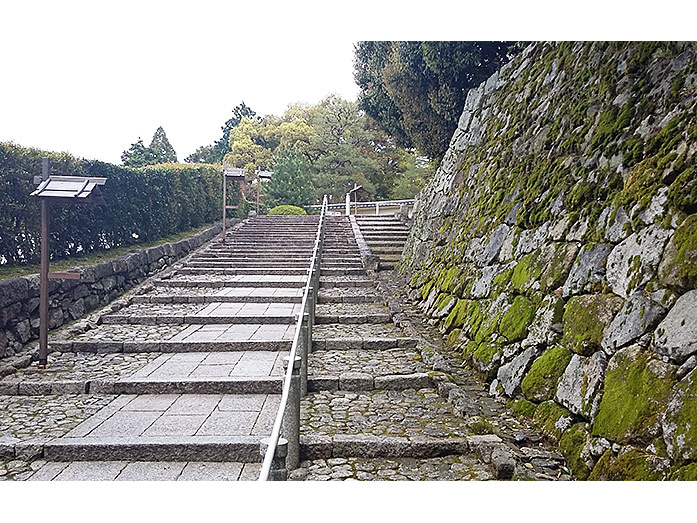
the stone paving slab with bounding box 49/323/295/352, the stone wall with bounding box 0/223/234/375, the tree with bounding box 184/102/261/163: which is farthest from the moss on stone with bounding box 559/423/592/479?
the tree with bounding box 184/102/261/163

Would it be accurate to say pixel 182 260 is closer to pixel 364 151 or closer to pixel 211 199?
pixel 211 199

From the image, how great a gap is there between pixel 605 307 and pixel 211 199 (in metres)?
Result: 10.7

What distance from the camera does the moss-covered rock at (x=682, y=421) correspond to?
1.85 meters

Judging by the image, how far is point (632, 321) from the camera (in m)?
2.38

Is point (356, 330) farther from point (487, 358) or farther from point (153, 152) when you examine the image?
point (153, 152)

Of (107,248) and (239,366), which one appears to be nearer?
(239,366)

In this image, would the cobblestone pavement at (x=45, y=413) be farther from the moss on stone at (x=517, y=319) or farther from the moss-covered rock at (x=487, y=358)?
the moss on stone at (x=517, y=319)

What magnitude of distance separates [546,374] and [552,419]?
0.94 feet

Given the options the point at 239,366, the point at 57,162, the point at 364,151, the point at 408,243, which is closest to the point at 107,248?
the point at 57,162

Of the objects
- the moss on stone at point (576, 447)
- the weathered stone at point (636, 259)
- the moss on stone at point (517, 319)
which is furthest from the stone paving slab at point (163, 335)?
the weathered stone at point (636, 259)

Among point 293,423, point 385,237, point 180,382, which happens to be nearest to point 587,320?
point 293,423

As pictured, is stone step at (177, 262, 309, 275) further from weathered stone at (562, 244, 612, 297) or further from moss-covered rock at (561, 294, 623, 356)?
moss-covered rock at (561, 294, 623, 356)

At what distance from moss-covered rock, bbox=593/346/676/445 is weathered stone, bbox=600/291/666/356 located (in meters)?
0.06

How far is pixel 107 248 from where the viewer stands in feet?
23.7
